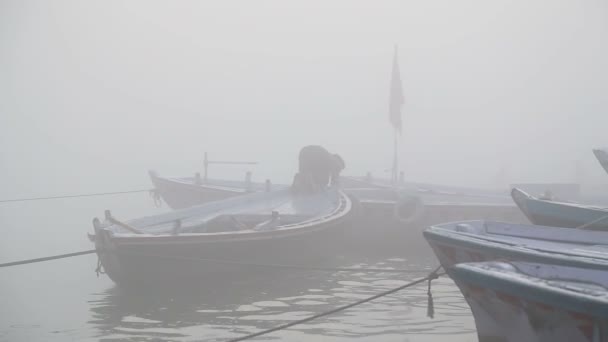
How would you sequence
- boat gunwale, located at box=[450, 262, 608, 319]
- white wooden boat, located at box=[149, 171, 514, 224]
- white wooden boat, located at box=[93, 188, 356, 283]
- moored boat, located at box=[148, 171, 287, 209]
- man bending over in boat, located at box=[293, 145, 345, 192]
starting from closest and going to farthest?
boat gunwale, located at box=[450, 262, 608, 319]
white wooden boat, located at box=[93, 188, 356, 283]
white wooden boat, located at box=[149, 171, 514, 224]
man bending over in boat, located at box=[293, 145, 345, 192]
moored boat, located at box=[148, 171, 287, 209]

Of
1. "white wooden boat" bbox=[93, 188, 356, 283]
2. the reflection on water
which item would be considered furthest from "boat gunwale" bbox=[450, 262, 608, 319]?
"white wooden boat" bbox=[93, 188, 356, 283]

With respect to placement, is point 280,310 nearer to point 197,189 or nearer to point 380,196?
point 380,196

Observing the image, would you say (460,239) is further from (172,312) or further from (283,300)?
(172,312)

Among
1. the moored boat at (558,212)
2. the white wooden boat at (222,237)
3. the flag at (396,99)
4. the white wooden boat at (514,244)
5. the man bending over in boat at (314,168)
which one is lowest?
the white wooden boat at (222,237)

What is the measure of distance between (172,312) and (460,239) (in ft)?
18.5

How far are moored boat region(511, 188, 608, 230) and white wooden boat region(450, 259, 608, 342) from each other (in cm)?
496

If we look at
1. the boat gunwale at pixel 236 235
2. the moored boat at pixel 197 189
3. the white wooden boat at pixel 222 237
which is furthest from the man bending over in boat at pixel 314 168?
the moored boat at pixel 197 189

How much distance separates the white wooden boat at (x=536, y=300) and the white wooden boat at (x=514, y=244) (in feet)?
1.14

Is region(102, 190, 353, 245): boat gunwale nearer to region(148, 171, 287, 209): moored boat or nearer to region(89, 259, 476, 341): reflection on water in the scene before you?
region(89, 259, 476, 341): reflection on water

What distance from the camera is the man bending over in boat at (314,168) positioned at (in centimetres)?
1986

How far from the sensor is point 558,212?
12219 millimetres

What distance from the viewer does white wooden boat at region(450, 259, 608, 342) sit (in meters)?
5.85

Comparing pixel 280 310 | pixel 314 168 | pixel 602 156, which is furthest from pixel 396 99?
pixel 280 310

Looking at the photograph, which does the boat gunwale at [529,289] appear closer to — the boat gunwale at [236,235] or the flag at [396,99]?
the boat gunwale at [236,235]
